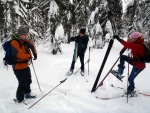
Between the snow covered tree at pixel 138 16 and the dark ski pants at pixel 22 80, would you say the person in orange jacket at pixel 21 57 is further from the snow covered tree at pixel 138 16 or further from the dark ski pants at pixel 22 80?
the snow covered tree at pixel 138 16

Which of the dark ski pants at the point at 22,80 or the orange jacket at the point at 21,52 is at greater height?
the orange jacket at the point at 21,52

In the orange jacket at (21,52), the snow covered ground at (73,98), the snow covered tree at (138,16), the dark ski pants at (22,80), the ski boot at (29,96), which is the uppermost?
the snow covered tree at (138,16)

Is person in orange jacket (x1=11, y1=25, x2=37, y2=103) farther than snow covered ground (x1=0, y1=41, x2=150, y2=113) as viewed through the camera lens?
No

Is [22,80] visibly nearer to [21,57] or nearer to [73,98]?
[21,57]

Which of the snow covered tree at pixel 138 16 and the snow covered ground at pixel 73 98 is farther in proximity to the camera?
the snow covered tree at pixel 138 16

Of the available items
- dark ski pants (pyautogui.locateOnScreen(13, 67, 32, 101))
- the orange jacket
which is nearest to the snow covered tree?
the orange jacket

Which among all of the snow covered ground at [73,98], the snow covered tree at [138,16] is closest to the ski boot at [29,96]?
the snow covered ground at [73,98]

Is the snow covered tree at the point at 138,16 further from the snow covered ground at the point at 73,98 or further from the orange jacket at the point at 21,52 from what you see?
the orange jacket at the point at 21,52

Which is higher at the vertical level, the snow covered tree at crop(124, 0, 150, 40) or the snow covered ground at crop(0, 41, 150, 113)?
the snow covered tree at crop(124, 0, 150, 40)

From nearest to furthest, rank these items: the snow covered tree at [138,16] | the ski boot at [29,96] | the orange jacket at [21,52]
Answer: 1. the orange jacket at [21,52]
2. the ski boot at [29,96]
3. the snow covered tree at [138,16]

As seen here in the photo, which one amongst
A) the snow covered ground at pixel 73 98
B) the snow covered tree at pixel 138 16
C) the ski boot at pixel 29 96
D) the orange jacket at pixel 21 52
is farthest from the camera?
the snow covered tree at pixel 138 16

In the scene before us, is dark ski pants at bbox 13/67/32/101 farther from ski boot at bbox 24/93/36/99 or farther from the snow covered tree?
the snow covered tree

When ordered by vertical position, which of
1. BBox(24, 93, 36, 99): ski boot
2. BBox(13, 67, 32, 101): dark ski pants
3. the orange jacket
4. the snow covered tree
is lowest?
BBox(24, 93, 36, 99): ski boot

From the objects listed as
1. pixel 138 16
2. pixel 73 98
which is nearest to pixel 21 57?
pixel 73 98
